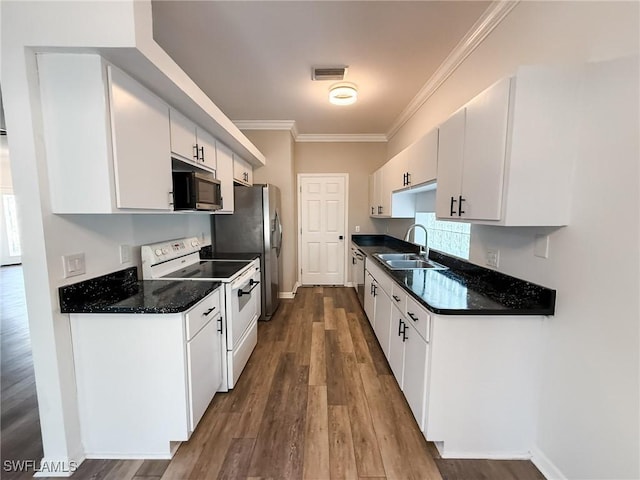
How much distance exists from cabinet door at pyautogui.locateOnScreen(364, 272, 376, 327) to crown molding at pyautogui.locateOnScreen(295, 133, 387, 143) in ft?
8.68

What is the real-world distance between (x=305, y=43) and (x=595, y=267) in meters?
2.37

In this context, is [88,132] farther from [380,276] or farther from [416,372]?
[380,276]

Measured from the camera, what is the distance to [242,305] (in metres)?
2.39

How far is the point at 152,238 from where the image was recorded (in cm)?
224

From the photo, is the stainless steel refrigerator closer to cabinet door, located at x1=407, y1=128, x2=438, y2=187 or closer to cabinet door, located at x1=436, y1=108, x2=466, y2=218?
cabinet door, located at x1=407, y1=128, x2=438, y2=187

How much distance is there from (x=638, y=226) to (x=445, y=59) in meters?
2.06

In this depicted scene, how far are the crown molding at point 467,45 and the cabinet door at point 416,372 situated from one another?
A: 6.83 feet

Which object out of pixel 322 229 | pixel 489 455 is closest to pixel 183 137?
pixel 489 455

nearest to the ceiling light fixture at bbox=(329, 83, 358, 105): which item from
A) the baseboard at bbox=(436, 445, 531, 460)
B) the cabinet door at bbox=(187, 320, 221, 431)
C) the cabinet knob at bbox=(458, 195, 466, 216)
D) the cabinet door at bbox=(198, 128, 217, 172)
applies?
the cabinet door at bbox=(198, 128, 217, 172)

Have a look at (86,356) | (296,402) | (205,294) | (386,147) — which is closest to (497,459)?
(296,402)

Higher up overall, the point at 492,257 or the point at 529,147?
the point at 529,147

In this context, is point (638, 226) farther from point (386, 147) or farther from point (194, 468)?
point (386, 147)

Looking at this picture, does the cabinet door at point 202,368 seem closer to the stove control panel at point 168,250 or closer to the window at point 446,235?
the stove control panel at point 168,250

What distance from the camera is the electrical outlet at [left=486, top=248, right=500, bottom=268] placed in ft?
6.28
